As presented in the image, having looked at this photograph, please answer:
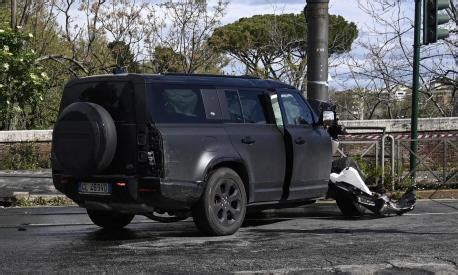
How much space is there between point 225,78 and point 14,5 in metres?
16.5

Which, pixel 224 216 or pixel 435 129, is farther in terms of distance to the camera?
pixel 435 129

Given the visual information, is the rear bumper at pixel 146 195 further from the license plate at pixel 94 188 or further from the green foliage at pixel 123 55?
the green foliage at pixel 123 55

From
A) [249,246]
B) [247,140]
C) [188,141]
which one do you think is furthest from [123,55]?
[249,246]

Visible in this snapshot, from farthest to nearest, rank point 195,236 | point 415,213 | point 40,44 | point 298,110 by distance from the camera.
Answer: point 40,44, point 415,213, point 298,110, point 195,236

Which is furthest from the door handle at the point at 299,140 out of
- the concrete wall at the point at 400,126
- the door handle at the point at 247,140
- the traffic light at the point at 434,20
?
the concrete wall at the point at 400,126

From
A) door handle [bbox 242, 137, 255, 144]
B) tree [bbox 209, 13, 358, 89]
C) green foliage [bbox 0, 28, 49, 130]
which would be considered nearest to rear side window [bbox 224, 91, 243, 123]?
door handle [bbox 242, 137, 255, 144]

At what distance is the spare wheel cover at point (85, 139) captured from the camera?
7.63 m

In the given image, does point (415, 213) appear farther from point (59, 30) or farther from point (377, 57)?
point (59, 30)

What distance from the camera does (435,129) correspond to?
17703mm

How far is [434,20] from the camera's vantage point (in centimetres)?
1281

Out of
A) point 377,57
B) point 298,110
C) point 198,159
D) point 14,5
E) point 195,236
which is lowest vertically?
point 195,236

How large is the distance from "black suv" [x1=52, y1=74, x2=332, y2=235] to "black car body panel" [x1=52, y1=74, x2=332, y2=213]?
0.04ft

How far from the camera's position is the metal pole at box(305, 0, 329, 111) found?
11828mm

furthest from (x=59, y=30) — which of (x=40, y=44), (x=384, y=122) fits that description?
(x=384, y=122)
